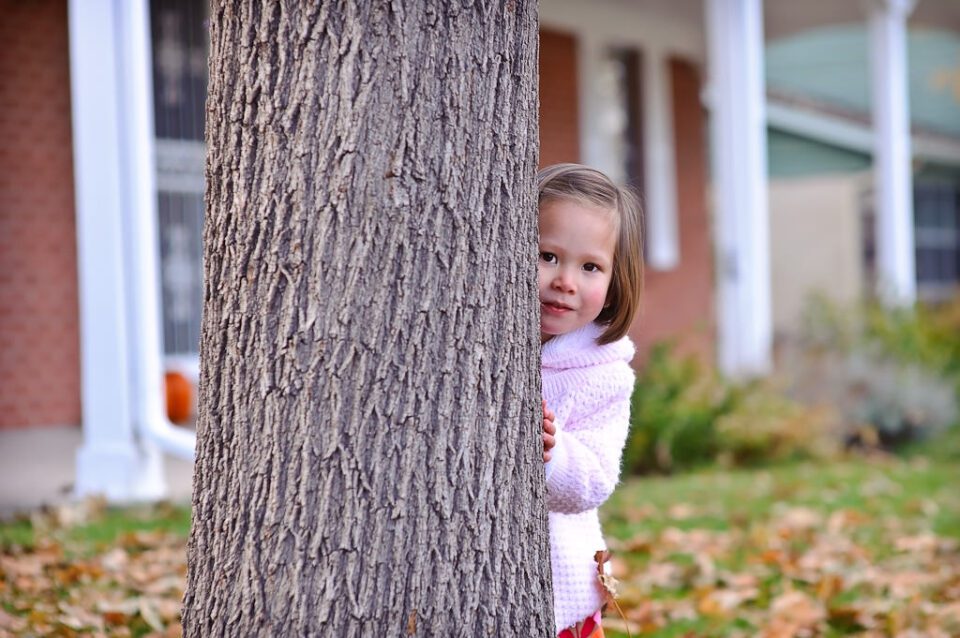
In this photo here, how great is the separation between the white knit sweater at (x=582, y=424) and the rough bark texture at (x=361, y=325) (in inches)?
18.0

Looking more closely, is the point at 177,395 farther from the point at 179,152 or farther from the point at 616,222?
the point at 616,222

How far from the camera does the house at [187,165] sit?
5633 mm

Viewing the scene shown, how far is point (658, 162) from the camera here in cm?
1194

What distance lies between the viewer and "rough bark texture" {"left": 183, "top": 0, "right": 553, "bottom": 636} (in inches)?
72.9

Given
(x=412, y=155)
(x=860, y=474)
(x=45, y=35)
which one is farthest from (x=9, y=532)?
(x=860, y=474)

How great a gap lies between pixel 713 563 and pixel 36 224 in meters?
5.53

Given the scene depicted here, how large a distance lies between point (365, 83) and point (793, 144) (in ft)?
47.6

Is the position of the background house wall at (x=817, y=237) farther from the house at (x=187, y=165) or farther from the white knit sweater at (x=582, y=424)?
the white knit sweater at (x=582, y=424)

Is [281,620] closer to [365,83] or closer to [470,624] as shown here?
[470,624]

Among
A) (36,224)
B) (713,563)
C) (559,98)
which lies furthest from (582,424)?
(559,98)

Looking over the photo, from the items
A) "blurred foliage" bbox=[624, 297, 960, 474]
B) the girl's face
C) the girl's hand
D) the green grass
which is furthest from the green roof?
the girl's hand

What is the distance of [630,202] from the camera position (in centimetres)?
248

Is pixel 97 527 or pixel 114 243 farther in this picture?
pixel 114 243

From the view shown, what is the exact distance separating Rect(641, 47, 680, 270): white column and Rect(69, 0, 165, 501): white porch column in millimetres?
7249
